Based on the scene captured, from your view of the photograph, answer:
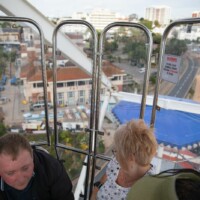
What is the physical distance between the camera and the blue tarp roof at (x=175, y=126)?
2375 millimetres

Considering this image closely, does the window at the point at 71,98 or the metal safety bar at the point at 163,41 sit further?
the window at the point at 71,98

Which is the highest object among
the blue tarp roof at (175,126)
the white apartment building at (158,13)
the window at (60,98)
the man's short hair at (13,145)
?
the white apartment building at (158,13)

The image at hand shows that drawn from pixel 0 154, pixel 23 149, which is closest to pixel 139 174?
pixel 23 149

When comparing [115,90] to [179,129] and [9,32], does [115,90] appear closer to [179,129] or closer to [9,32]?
[179,129]

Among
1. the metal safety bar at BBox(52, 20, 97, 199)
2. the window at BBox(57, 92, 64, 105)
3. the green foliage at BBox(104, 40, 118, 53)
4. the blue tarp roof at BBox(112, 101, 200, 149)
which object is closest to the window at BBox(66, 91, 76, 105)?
the window at BBox(57, 92, 64, 105)

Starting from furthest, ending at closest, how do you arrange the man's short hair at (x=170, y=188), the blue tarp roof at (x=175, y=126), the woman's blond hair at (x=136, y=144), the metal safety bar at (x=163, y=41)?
the blue tarp roof at (x=175, y=126) < the metal safety bar at (x=163, y=41) < the woman's blond hair at (x=136, y=144) < the man's short hair at (x=170, y=188)

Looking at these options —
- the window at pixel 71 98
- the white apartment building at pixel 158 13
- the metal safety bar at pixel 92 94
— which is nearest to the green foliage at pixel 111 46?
the metal safety bar at pixel 92 94

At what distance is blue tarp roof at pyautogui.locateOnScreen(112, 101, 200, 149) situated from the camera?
238cm

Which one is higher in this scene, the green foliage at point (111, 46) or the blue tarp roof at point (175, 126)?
the green foliage at point (111, 46)

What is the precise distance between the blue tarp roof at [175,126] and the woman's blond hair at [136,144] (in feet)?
3.54

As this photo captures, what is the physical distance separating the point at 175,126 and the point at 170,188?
7.41 feet

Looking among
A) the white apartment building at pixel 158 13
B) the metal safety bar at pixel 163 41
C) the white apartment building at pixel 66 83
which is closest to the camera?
the metal safety bar at pixel 163 41

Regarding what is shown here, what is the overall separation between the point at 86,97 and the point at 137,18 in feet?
2.51

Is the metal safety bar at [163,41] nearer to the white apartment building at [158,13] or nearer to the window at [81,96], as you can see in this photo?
the white apartment building at [158,13]
